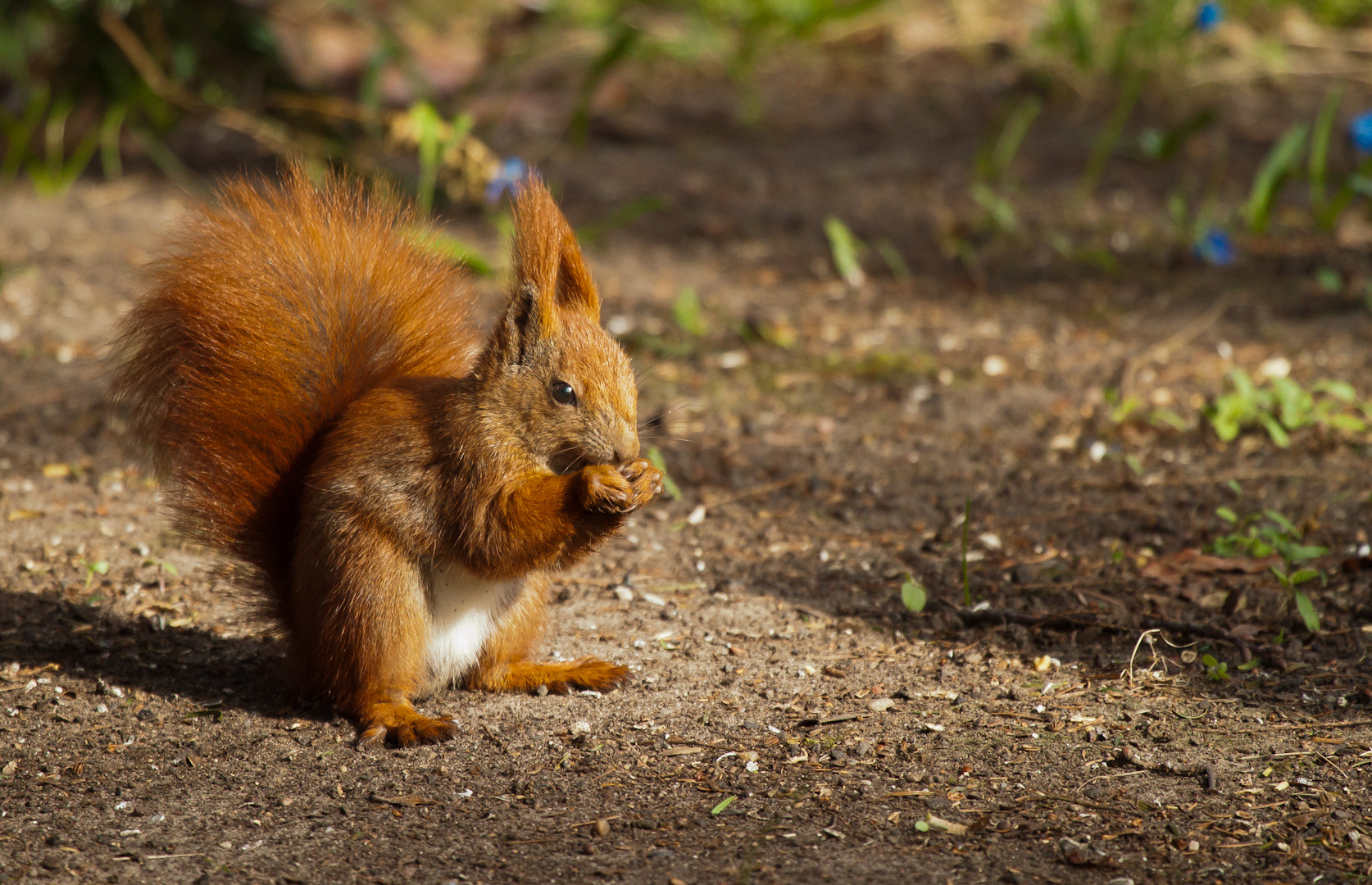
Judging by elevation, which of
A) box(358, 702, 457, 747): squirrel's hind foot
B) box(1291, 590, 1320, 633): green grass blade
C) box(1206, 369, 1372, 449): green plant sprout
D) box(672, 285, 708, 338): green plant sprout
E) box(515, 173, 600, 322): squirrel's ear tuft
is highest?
box(515, 173, 600, 322): squirrel's ear tuft

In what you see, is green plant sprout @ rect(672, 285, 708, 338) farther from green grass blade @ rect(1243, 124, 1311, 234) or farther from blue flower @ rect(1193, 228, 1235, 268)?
green grass blade @ rect(1243, 124, 1311, 234)

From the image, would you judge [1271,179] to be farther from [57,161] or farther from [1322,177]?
[57,161]

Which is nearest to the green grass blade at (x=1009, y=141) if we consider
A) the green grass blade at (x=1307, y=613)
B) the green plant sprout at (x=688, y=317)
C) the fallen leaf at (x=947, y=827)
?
the green plant sprout at (x=688, y=317)

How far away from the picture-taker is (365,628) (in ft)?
6.88

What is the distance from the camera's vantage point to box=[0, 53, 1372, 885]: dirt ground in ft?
5.97

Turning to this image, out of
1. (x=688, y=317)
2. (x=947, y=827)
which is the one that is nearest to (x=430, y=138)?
(x=688, y=317)

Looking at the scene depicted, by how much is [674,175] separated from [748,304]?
1.28 metres

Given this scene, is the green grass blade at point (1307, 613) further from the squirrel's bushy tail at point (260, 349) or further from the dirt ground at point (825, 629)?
the squirrel's bushy tail at point (260, 349)

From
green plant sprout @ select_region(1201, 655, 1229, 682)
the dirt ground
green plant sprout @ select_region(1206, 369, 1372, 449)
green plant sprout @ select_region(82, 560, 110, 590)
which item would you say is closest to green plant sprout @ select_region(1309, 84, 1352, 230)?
the dirt ground

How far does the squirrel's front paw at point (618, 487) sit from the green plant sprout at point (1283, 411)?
201 cm

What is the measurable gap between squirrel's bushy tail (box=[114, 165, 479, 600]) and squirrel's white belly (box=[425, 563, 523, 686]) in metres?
0.29

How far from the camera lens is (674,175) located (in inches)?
220

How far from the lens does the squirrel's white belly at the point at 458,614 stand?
2.15 metres

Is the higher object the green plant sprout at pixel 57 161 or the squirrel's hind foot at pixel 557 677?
the green plant sprout at pixel 57 161
